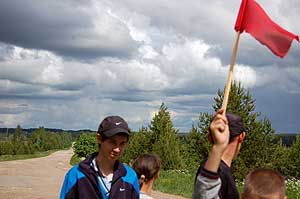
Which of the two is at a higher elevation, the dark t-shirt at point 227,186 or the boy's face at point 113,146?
the boy's face at point 113,146

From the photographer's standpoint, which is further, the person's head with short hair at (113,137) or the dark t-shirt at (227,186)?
the person's head with short hair at (113,137)

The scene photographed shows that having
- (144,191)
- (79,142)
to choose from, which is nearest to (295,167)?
(79,142)

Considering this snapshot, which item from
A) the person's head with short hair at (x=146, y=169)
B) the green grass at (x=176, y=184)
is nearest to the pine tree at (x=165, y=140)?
the green grass at (x=176, y=184)

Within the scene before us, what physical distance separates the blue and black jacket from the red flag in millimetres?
1386

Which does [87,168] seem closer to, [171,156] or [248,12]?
[248,12]

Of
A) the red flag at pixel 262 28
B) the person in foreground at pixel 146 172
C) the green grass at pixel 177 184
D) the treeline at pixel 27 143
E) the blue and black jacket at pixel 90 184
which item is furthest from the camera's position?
the treeline at pixel 27 143

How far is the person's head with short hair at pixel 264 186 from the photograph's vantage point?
234 centimetres

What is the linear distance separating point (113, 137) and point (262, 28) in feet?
4.25

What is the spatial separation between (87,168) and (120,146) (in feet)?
0.87

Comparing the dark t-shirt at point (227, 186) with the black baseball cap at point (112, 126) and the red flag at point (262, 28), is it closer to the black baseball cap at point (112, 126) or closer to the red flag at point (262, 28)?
the red flag at point (262, 28)

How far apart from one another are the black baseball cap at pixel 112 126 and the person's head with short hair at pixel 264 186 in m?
1.14

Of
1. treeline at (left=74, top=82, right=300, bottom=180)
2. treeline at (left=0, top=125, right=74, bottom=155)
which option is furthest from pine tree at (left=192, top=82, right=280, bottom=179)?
treeline at (left=0, top=125, right=74, bottom=155)

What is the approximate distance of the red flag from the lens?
2475 millimetres

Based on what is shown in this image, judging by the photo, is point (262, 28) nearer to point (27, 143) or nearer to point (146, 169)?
point (146, 169)
